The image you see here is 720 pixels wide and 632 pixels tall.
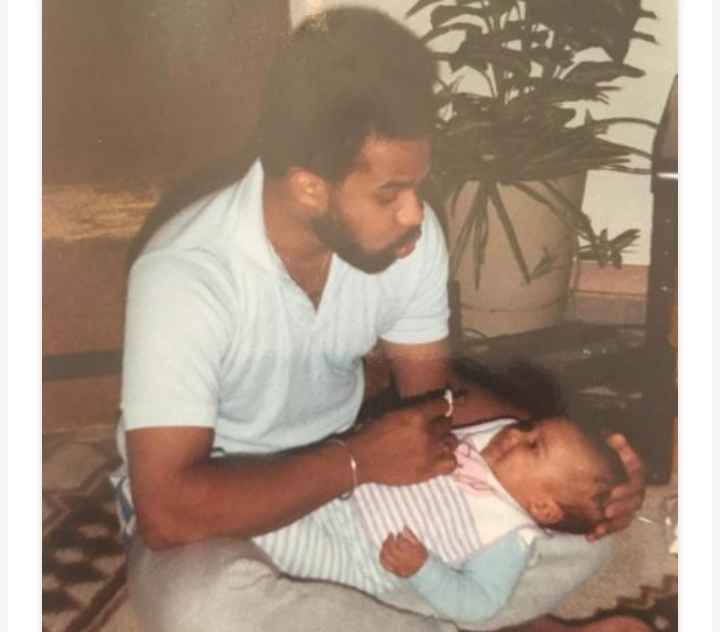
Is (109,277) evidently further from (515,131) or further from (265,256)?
(515,131)

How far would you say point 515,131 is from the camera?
1058 mm

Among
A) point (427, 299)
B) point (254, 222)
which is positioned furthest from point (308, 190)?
point (427, 299)

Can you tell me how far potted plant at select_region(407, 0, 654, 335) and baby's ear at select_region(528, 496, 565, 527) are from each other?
17 centimetres

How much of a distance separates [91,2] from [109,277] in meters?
0.25

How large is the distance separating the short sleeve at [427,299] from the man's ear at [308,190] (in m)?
0.10

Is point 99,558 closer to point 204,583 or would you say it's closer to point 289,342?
point 204,583

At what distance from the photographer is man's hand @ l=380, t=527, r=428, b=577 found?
106 centimetres

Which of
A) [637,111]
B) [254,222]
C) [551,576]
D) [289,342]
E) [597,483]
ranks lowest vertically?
[551,576]

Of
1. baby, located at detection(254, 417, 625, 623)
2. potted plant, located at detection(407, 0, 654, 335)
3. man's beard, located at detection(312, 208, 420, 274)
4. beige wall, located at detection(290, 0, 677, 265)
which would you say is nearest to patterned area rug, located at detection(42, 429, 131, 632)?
baby, located at detection(254, 417, 625, 623)

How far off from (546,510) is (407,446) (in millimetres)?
148

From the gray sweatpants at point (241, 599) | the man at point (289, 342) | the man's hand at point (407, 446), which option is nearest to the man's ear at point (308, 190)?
the man at point (289, 342)

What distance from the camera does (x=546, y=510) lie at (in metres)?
1.06

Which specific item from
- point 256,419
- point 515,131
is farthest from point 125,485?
point 515,131

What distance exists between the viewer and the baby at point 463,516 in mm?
Answer: 1054
